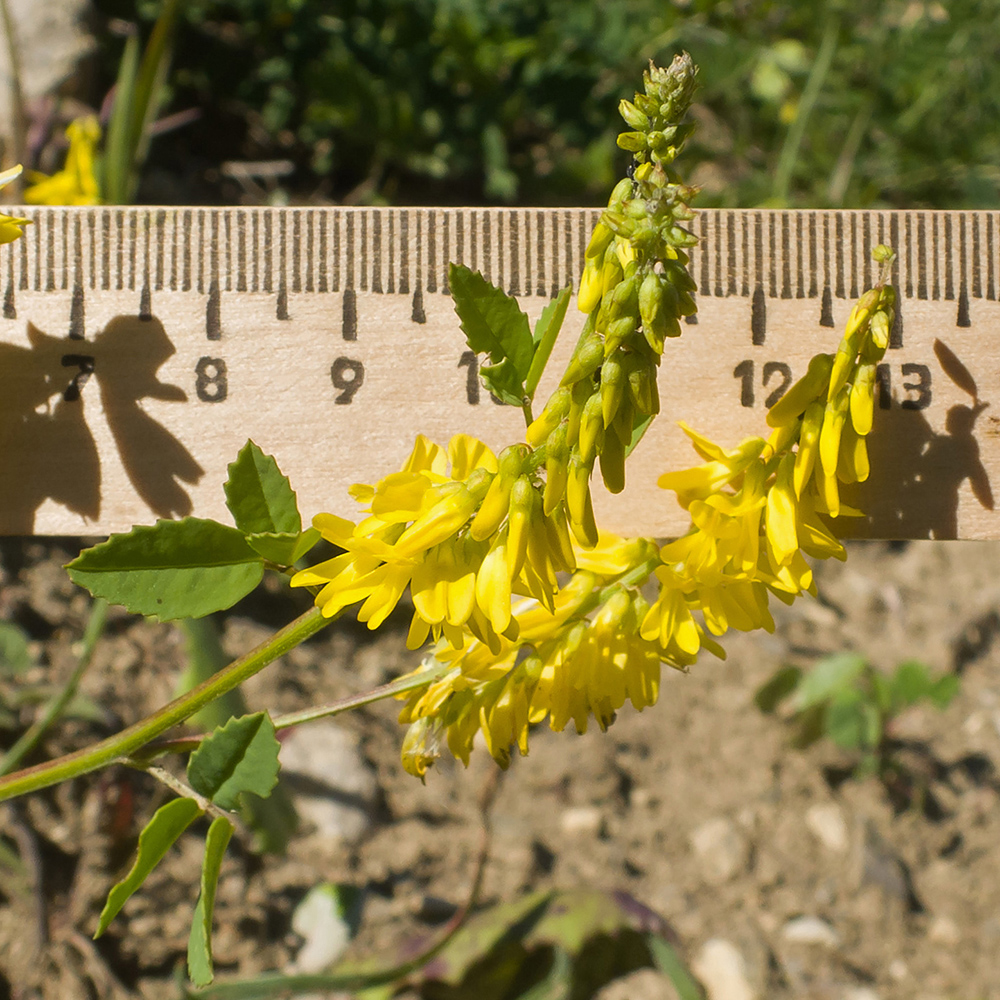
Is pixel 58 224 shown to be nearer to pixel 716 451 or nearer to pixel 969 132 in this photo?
pixel 716 451

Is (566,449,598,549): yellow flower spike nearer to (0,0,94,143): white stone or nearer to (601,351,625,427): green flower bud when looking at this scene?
(601,351,625,427): green flower bud

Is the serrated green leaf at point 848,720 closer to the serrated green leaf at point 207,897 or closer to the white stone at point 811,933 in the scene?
the white stone at point 811,933

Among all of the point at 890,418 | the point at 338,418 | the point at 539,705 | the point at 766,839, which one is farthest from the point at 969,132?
the point at 539,705

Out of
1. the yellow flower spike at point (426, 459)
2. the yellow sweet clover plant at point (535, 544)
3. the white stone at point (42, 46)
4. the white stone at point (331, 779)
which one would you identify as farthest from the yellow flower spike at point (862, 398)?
the white stone at point (42, 46)

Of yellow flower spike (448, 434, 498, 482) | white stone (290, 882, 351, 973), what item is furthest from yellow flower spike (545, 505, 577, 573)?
white stone (290, 882, 351, 973)

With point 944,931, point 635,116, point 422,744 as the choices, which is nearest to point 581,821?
point 944,931
